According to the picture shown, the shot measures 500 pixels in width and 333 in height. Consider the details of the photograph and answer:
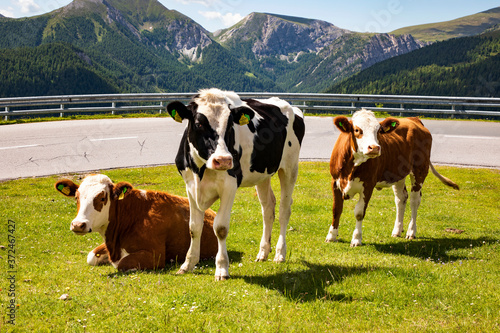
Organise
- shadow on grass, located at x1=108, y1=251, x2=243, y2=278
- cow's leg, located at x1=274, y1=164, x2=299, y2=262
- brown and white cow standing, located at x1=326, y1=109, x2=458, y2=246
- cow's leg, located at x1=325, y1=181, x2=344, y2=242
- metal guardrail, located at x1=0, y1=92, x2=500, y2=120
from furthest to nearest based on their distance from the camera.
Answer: metal guardrail, located at x1=0, y1=92, x2=500, y2=120 < cow's leg, located at x1=325, y1=181, x2=344, y2=242 < brown and white cow standing, located at x1=326, y1=109, x2=458, y2=246 < cow's leg, located at x1=274, y1=164, x2=299, y2=262 < shadow on grass, located at x1=108, y1=251, x2=243, y2=278

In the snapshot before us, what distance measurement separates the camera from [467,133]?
76.1 feet

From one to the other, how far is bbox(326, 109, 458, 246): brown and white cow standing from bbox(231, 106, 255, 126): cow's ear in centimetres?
276

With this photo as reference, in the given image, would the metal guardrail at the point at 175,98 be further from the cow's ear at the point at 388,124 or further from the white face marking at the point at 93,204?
the white face marking at the point at 93,204

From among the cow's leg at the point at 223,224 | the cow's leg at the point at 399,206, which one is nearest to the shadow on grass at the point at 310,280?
the cow's leg at the point at 223,224

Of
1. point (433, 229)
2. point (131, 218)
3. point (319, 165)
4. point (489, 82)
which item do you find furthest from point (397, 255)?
point (489, 82)

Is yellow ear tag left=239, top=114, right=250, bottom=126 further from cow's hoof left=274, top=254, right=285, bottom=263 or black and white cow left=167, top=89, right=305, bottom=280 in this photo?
cow's hoof left=274, top=254, right=285, bottom=263

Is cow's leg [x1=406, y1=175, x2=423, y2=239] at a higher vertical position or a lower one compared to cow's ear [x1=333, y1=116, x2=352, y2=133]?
lower

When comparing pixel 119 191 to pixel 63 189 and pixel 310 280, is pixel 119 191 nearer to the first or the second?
pixel 63 189

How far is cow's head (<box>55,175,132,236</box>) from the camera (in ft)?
21.7

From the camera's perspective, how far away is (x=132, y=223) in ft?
23.7

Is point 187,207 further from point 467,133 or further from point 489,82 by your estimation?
point 489,82

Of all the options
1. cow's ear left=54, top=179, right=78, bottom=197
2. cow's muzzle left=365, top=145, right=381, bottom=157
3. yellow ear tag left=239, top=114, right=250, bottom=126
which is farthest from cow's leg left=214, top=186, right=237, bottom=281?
cow's muzzle left=365, top=145, right=381, bottom=157

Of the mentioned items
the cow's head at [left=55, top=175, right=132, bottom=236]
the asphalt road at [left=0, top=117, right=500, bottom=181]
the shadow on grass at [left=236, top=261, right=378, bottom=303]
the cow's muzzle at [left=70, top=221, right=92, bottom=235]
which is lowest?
the asphalt road at [left=0, top=117, right=500, bottom=181]

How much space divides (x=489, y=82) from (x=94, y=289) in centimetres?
17552
